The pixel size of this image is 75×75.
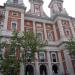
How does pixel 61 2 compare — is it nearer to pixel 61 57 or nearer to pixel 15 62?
pixel 61 57

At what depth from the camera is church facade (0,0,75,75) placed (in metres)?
21.9

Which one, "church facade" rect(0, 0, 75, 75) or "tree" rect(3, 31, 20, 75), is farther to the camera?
"church facade" rect(0, 0, 75, 75)

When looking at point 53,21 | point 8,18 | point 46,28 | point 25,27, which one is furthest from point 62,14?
point 8,18

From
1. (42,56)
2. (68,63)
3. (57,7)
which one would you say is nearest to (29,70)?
(42,56)

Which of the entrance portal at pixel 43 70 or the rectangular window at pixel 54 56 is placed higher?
the rectangular window at pixel 54 56

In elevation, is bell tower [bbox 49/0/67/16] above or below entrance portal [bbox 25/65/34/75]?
above

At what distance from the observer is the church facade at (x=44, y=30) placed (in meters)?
21.9

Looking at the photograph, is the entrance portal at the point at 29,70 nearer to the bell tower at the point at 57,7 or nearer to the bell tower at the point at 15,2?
the bell tower at the point at 15,2

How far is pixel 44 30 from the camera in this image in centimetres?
2602

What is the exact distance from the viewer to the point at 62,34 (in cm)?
2420

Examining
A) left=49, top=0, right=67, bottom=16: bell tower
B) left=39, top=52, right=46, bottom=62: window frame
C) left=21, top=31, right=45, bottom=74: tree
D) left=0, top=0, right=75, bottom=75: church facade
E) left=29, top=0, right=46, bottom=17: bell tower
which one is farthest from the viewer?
left=49, top=0, right=67, bottom=16: bell tower

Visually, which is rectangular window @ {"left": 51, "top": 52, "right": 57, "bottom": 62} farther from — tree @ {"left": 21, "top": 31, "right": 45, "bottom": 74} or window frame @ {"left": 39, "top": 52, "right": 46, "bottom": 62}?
tree @ {"left": 21, "top": 31, "right": 45, "bottom": 74}

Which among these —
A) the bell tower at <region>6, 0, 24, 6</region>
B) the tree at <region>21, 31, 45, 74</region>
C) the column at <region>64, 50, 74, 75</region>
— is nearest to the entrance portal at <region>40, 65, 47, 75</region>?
the column at <region>64, 50, 74, 75</region>

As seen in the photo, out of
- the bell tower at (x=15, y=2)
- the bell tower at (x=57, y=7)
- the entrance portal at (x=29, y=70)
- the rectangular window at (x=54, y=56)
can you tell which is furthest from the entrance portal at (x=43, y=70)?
the bell tower at (x=15, y=2)
